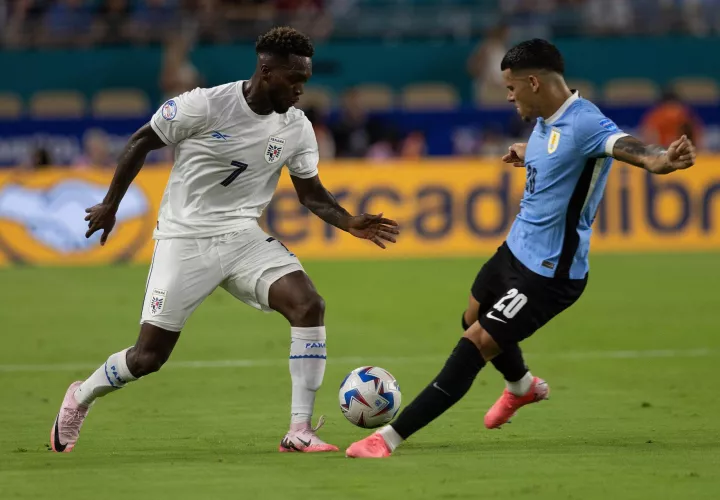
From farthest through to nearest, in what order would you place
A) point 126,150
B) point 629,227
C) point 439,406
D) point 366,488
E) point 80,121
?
point 80,121, point 629,227, point 126,150, point 439,406, point 366,488

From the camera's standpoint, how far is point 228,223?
24.2ft

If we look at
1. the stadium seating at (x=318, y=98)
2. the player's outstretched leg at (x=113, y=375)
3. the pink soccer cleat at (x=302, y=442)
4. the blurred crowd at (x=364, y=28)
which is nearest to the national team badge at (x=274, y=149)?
the player's outstretched leg at (x=113, y=375)

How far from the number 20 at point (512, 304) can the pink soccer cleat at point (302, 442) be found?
117 cm

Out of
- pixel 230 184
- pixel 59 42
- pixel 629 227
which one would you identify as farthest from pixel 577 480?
pixel 59 42

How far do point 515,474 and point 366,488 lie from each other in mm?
762

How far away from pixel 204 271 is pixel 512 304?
1.73 meters

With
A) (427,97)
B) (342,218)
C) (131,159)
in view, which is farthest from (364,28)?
(131,159)

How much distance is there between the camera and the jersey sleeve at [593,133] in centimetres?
660

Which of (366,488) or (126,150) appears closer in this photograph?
(366,488)

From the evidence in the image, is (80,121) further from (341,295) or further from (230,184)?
(230,184)

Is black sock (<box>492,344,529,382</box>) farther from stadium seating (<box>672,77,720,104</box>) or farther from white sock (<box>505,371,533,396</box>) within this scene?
stadium seating (<box>672,77,720,104</box>)

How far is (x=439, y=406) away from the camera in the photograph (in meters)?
6.71

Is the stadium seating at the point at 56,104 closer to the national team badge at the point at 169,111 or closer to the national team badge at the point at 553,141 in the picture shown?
the national team badge at the point at 169,111

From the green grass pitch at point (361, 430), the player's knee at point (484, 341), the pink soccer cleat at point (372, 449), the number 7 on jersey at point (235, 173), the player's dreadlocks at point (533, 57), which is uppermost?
the player's dreadlocks at point (533, 57)
